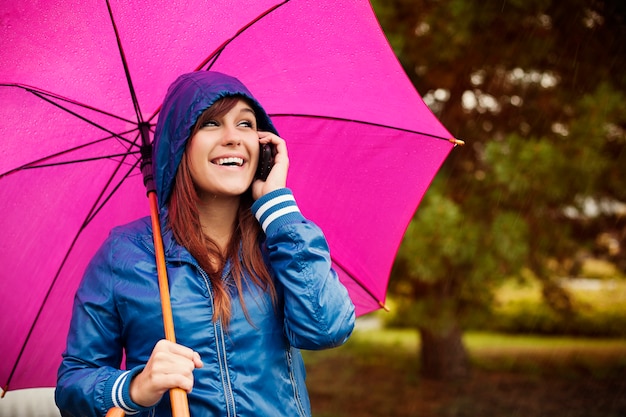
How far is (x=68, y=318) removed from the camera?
230 centimetres

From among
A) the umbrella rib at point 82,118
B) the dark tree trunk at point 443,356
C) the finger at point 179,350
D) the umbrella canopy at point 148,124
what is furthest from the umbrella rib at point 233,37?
the dark tree trunk at point 443,356

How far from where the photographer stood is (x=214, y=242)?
1.85 meters

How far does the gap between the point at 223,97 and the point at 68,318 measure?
3.41 ft

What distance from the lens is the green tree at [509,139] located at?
4340 millimetres

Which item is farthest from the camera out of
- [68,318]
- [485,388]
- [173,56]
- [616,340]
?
[616,340]

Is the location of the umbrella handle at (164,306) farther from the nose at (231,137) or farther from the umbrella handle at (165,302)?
the nose at (231,137)

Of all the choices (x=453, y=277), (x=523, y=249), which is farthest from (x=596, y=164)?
(x=453, y=277)

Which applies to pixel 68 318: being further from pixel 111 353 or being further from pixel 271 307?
pixel 271 307

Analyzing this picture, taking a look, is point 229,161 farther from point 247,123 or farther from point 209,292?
point 209,292

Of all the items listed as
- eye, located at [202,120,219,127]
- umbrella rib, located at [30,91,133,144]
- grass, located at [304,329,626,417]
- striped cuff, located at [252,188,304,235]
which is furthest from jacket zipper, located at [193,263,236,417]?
grass, located at [304,329,626,417]

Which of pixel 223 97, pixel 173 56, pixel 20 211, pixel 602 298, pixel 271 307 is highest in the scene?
pixel 173 56

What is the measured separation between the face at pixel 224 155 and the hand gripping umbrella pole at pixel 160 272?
0.17m

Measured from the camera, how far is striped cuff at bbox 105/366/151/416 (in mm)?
1558

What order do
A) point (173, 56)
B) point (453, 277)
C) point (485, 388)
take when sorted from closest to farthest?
point (173, 56)
point (453, 277)
point (485, 388)
